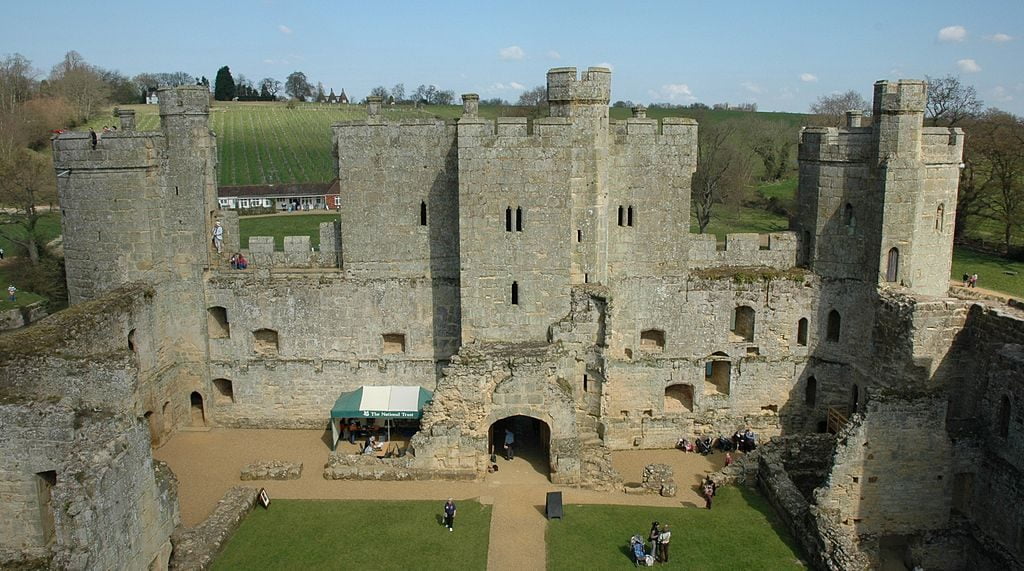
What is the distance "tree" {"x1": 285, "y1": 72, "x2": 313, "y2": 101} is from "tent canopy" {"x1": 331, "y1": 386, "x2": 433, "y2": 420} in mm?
113478

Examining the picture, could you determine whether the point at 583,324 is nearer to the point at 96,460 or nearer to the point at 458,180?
the point at 458,180

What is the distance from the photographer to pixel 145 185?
2492cm

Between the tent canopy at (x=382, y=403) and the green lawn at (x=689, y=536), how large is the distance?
6179 mm

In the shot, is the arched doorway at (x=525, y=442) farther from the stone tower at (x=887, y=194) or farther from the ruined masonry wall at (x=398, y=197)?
the stone tower at (x=887, y=194)

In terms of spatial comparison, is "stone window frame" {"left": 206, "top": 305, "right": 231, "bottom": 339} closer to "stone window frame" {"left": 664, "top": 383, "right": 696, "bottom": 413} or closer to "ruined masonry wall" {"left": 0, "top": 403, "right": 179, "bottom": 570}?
"ruined masonry wall" {"left": 0, "top": 403, "right": 179, "bottom": 570}

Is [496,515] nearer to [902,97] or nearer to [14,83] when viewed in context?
[902,97]

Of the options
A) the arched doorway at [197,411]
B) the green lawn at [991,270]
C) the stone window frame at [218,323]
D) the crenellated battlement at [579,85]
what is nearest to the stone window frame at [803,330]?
the crenellated battlement at [579,85]

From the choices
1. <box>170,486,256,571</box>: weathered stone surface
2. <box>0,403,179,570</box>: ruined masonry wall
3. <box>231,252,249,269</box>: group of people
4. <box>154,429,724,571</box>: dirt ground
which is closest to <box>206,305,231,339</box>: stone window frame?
<box>231,252,249,269</box>: group of people

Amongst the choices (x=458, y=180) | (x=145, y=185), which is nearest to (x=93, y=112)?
(x=145, y=185)

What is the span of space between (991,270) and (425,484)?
3226 centimetres

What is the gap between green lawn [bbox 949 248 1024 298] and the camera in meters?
37.5

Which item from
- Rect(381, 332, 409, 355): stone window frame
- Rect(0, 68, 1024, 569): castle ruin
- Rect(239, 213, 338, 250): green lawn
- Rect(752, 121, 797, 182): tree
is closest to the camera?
Rect(0, 68, 1024, 569): castle ruin

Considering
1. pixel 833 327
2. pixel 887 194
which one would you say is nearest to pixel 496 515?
pixel 833 327

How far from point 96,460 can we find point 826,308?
20.4 metres
